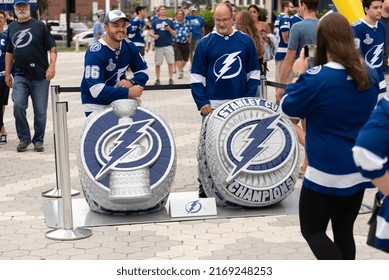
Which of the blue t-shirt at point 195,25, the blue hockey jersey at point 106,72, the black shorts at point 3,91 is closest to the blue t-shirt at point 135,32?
the blue t-shirt at point 195,25

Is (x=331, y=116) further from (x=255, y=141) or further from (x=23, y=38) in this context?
(x=23, y=38)

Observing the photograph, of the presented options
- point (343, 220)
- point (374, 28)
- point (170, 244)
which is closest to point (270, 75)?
point (374, 28)

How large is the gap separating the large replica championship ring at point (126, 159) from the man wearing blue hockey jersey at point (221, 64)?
25.2 inches

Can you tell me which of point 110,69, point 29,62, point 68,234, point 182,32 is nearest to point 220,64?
point 110,69

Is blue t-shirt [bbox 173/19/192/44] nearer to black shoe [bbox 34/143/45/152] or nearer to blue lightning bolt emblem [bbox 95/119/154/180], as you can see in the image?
black shoe [bbox 34/143/45/152]

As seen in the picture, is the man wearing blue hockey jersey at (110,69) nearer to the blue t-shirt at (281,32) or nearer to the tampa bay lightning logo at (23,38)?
the tampa bay lightning logo at (23,38)

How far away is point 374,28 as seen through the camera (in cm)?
718

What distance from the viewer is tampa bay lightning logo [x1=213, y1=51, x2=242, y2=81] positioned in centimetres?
694

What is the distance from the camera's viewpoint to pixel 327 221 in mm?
4254

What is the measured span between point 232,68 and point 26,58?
147 inches

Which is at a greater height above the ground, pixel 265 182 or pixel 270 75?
pixel 265 182

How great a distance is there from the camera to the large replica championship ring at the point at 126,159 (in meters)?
6.28

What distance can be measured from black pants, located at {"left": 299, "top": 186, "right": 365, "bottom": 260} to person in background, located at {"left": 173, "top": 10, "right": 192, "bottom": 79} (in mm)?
15195
